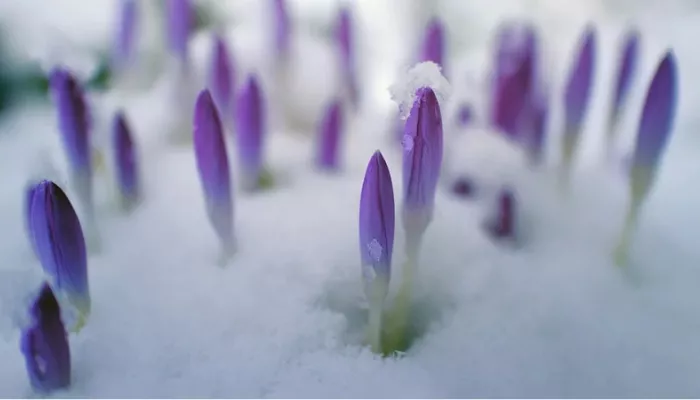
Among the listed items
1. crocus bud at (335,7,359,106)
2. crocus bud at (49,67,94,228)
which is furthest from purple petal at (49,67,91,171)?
crocus bud at (335,7,359,106)

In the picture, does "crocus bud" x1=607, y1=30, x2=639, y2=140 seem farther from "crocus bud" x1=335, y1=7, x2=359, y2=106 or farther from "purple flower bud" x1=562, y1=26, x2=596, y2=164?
"crocus bud" x1=335, y1=7, x2=359, y2=106

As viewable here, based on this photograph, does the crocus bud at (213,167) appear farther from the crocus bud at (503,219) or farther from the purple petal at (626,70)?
the purple petal at (626,70)

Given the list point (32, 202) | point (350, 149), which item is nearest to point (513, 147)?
point (350, 149)

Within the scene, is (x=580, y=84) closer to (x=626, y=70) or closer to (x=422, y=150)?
(x=626, y=70)

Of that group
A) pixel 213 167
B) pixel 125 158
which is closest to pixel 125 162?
pixel 125 158

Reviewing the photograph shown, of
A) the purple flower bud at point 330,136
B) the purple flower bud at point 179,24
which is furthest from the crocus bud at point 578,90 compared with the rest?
the purple flower bud at point 179,24

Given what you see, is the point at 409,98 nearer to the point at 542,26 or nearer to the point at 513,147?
the point at 513,147
